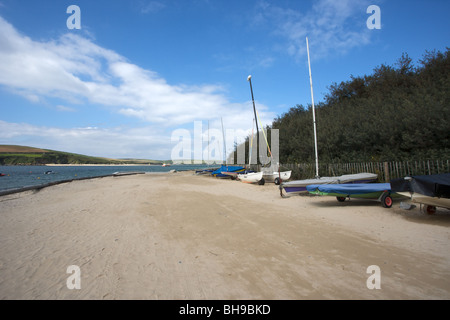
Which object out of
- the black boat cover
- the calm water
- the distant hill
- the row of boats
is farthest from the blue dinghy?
the distant hill

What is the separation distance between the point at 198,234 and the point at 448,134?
39.7 feet

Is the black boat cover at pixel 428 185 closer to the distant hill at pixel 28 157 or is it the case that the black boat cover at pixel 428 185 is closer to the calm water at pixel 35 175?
the calm water at pixel 35 175

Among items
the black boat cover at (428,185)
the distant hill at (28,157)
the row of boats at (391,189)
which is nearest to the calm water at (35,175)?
the row of boats at (391,189)

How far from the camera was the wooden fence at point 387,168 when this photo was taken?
10.0 meters

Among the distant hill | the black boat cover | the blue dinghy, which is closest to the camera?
the black boat cover

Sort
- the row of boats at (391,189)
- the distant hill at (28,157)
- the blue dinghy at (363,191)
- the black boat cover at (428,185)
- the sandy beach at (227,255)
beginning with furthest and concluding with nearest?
the distant hill at (28,157) → the blue dinghy at (363,191) → the row of boats at (391,189) → the black boat cover at (428,185) → the sandy beach at (227,255)

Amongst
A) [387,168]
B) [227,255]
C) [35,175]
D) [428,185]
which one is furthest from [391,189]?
[35,175]

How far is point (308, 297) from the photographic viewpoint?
3104 millimetres

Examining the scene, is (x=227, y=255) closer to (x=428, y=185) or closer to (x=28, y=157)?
(x=428, y=185)

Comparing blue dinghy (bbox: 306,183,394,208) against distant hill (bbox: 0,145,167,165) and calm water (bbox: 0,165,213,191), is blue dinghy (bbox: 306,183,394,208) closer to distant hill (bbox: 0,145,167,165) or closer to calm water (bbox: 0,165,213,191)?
calm water (bbox: 0,165,213,191)

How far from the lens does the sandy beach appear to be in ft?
11.0

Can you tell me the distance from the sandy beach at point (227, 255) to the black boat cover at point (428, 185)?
95cm

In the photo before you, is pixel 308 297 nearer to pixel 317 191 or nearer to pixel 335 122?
pixel 317 191

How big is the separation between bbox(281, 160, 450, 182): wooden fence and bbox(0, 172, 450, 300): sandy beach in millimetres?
3131
